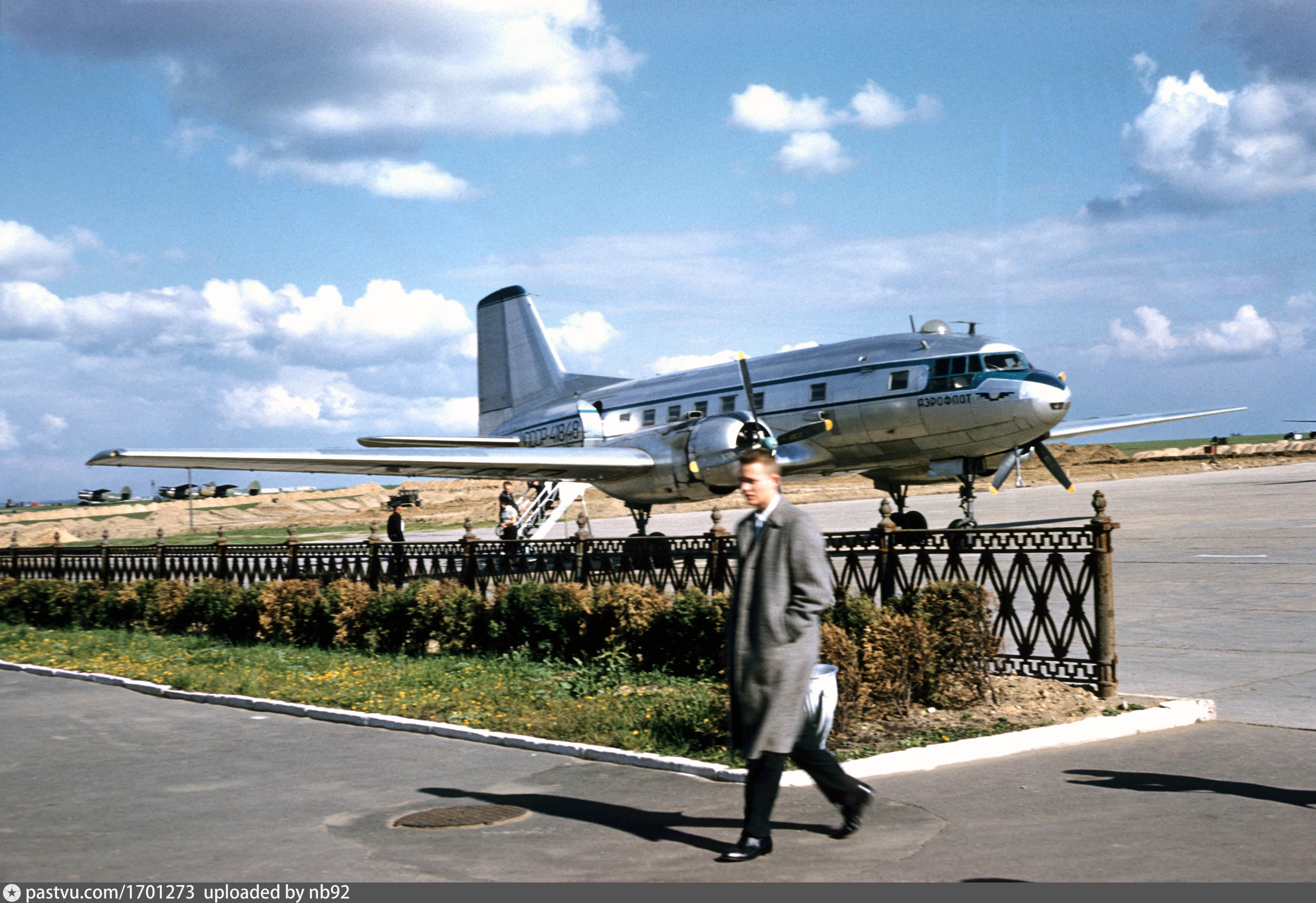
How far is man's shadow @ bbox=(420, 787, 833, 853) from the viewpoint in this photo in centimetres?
565

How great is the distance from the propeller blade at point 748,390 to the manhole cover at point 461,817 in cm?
1781

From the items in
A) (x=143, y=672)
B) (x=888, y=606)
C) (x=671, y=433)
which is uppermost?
(x=671, y=433)

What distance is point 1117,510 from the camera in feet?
118

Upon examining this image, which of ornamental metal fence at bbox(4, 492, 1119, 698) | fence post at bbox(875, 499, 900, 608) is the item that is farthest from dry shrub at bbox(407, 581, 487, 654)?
fence post at bbox(875, 499, 900, 608)

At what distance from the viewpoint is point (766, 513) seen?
5547 mm

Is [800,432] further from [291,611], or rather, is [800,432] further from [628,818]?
[628,818]

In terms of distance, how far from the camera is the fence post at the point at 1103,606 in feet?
29.1

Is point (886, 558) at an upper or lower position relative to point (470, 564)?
upper

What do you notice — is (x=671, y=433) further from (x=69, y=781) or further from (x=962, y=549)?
(x=69, y=781)

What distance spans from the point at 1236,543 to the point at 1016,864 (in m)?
20.1

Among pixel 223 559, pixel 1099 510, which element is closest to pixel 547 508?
pixel 223 559

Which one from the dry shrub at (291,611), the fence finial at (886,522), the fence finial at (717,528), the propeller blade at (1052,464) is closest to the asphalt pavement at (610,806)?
the fence finial at (886,522)

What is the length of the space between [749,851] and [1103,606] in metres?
5.08

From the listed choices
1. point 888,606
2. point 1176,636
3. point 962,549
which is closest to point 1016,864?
point 888,606
